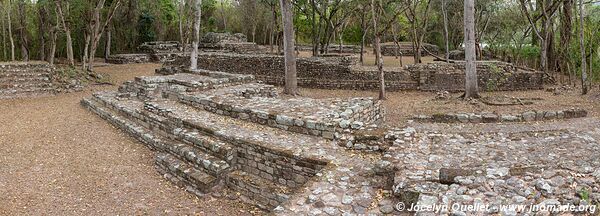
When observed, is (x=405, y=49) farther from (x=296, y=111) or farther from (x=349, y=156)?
(x=349, y=156)

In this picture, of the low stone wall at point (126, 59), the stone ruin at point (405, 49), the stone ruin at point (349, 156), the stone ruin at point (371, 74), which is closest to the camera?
the stone ruin at point (349, 156)

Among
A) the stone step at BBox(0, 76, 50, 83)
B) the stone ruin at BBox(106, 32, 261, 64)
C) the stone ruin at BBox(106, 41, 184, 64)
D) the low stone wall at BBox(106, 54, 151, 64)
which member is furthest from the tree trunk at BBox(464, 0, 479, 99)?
the low stone wall at BBox(106, 54, 151, 64)

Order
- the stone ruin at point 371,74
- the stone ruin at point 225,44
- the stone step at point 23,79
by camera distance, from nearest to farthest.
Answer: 1. the stone step at point 23,79
2. the stone ruin at point 371,74
3. the stone ruin at point 225,44

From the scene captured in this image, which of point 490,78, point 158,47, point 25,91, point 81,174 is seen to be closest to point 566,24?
point 490,78

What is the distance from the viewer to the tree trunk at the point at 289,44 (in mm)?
16109

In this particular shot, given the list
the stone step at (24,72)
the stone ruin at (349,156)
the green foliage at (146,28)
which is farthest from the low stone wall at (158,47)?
the stone ruin at (349,156)

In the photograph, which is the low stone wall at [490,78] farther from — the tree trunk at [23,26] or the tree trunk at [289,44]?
the tree trunk at [23,26]

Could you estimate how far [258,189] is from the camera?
802 centimetres

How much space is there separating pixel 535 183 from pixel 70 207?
7.69 meters

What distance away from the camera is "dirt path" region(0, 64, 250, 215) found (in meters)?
7.91

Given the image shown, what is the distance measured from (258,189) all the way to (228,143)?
5.07ft

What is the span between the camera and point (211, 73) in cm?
1717

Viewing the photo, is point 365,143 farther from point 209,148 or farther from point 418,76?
point 418,76

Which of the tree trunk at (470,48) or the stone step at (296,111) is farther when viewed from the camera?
the tree trunk at (470,48)
